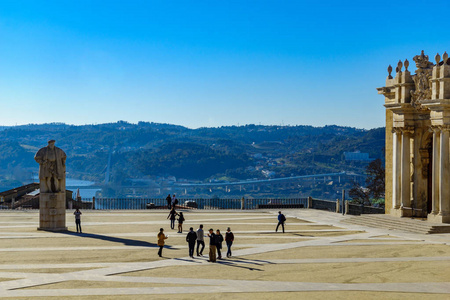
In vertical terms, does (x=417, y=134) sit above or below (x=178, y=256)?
above

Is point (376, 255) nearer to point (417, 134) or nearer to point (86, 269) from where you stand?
point (86, 269)

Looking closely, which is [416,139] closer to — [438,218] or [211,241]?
[438,218]

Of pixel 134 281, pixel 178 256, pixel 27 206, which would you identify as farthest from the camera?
pixel 27 206

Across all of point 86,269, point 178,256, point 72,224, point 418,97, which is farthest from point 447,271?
point 72,224

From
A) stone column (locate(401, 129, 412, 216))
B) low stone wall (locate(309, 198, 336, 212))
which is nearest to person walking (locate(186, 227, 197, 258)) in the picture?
stone column (locate(401, 129, 412, 216))

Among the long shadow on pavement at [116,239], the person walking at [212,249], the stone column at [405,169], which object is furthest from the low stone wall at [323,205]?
the person walking at [212,249]

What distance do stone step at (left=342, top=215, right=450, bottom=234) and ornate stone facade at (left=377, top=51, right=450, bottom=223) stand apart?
1138mm

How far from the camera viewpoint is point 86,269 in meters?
24.4

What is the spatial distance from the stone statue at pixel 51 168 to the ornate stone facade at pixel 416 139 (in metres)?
21.3

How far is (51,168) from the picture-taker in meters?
38.4

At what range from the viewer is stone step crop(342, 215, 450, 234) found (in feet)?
117

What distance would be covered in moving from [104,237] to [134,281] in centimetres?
1275

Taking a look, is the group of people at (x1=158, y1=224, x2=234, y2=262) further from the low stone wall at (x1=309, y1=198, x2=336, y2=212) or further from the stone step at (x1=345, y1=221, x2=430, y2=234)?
the low stone wall at (x1=309, y1=198, x2=336, y2=212)

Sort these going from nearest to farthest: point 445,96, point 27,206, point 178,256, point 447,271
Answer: point 447,271 → point 178,256 → point 445,96 → point 27,206
